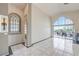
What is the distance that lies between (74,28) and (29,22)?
1.30m

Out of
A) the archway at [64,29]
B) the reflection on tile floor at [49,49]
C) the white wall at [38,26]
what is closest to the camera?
the reflection on tile floor at [49,49]

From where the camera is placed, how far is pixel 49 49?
338cm

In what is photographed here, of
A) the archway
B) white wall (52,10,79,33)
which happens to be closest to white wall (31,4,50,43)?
the archway

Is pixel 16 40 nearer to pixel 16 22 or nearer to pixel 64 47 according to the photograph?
pixel 16 22

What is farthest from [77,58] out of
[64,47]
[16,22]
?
[64,47]

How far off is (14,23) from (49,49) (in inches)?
62.1

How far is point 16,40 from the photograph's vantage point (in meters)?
2.62

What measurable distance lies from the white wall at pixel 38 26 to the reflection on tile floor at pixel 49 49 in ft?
0.70

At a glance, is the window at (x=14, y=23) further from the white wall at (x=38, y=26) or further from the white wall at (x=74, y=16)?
the white wall at (x=74, y=16)

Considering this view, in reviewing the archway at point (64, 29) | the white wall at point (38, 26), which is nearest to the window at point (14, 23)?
the white wall at point (38, 26)

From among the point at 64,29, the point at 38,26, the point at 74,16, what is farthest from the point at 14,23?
the point at 74,16

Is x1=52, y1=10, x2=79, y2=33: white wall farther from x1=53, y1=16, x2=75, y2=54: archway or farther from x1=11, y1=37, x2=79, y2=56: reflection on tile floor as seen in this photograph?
x1=11, y1=37, x2=79, y2=56: reflection on tile floor

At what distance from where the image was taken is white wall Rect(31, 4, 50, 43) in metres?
2.87

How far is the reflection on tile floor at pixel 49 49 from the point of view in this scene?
8.13 ft
